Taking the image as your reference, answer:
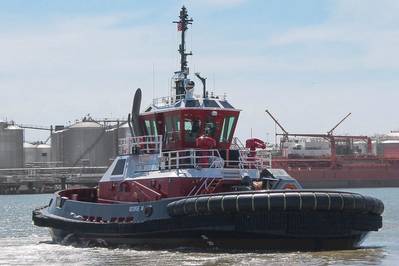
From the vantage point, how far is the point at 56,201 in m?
24.0

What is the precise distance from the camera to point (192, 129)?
22156 millimetres

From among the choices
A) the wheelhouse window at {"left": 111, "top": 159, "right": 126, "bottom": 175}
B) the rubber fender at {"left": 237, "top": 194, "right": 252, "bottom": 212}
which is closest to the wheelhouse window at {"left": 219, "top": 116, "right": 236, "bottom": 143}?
the wheelhouse window at {"left": 111, "top": 159, "right": 126, "bottom": 175}

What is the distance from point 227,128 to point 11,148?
70.5 meters

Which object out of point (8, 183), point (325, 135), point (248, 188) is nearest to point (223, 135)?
point (248, 188)

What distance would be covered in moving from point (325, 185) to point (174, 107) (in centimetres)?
8100

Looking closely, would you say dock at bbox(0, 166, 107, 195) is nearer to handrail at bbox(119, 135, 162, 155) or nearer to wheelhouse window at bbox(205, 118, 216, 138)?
handrail at bbox(119, 135, 162, 155)

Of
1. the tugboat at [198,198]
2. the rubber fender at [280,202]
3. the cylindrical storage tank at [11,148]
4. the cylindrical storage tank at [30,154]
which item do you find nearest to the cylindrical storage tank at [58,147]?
the cylindrical storage tank at [11,148]

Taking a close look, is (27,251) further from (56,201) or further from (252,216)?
(252,216)

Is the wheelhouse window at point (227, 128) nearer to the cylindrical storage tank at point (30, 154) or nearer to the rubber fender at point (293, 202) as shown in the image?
the rubber fender at point (293, 202)

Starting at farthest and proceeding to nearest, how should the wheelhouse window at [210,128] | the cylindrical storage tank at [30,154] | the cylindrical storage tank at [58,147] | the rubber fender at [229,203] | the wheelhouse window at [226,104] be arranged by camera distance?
1. the cylindrical storage tank at [30,154]
2. the cylindrical storage tank at [58,147]
3. the wheelhouse window at [226,104]
4. the wheelhouse window at [210,128]
5. the rubber fender at [229,203]

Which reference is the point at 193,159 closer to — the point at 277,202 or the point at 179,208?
the point at 179,208

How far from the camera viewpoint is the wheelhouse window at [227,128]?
22.6m

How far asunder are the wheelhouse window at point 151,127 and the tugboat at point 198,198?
1.1 inches

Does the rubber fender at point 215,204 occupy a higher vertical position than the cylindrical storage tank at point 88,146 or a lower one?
lower
